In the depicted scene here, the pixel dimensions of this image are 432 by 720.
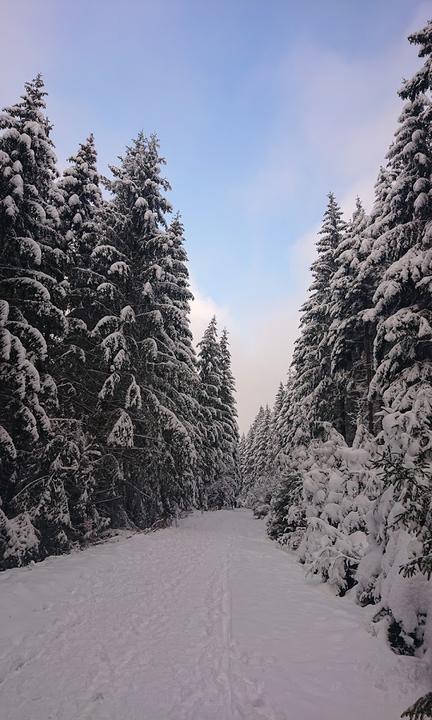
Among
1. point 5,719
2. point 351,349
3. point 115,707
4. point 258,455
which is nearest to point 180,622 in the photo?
point 115,707

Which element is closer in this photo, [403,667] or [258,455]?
[403,667]

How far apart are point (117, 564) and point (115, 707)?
677cm

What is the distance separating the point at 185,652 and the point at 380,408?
10.4 metres

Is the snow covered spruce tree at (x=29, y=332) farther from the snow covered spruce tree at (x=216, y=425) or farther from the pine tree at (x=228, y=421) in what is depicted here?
the pine tree at (x=228, y=421)

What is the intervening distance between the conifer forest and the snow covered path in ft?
0.12

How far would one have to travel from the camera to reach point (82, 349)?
1453 cm

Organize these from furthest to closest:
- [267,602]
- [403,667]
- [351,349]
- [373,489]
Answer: [351,349] < [373,489] < [267,602] < [403,667]

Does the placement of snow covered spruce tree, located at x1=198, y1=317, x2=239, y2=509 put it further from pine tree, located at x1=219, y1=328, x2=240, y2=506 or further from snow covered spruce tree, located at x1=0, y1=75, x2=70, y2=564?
snow covered spruce tree, located at x1=0, y1=75, x2=70, y2=564

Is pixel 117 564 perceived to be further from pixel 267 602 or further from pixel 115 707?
pixel 115 707

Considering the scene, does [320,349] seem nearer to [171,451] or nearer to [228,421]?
[171,451]

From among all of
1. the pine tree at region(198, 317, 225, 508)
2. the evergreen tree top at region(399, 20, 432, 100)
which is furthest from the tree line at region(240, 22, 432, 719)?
the pine tree at region(198, 317, 225, 508)

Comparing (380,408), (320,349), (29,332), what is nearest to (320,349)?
(320,349)

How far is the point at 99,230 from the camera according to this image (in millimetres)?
15773

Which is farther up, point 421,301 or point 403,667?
point 421,301
